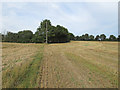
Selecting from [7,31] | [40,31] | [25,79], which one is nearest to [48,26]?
[40,31]

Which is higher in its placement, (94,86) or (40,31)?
(40,31)

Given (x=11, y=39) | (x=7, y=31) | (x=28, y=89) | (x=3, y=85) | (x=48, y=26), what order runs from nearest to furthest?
(x=28, y=89)
(x=3, y=85)
(x=48, y=26)
(x=11, y=39)
(x=7, y=31)

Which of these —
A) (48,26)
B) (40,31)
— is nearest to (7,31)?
(40,31)

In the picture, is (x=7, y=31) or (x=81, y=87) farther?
(x=7, y=31)

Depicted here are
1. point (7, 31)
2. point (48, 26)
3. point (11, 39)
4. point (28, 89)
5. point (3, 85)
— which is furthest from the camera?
point (7, 31)

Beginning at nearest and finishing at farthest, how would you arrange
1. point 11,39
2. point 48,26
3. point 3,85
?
point 3,85, point 48,26, point 11,39

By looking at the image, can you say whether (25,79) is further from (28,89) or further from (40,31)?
(40,31)

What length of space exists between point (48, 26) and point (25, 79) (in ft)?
100

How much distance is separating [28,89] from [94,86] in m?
2.58

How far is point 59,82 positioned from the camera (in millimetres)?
2969

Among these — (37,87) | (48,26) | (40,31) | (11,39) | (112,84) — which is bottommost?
(112,84)

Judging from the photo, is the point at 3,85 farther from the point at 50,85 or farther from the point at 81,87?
the point at 81,87

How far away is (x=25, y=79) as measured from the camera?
9.90 ft

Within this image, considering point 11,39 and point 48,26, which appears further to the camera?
point 11,39
